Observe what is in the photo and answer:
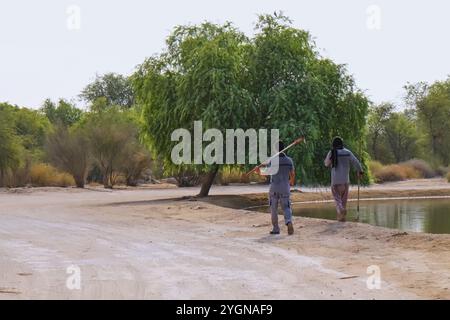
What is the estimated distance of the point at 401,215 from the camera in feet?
89.0

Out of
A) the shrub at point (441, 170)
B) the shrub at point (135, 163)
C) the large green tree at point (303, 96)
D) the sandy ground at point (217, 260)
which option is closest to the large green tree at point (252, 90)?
the large green tree at point (303, 96)

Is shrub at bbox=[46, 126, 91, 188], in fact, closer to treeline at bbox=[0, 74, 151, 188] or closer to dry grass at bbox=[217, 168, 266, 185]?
treeline at bbox=[0, 74, 151, 188]

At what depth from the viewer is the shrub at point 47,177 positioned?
46250 millimetres

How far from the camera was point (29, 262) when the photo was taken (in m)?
11.5

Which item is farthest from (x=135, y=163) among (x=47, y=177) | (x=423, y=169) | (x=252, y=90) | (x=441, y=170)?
(x=441, y=170)

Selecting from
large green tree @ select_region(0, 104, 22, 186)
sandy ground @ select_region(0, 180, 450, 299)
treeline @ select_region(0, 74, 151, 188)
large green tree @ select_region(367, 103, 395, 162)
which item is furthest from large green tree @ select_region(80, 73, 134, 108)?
sandy ground @ select_region(0, 180, 450, 299)

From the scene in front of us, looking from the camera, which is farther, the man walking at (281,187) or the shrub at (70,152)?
the shrub at (70,152)

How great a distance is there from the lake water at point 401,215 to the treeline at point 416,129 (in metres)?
35.9

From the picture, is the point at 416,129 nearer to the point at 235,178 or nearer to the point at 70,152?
the point at 235,178

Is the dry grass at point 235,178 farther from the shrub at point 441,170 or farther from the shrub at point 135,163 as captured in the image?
the shrub at point 441,170

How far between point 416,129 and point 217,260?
71.6m

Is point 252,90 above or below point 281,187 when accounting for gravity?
above
